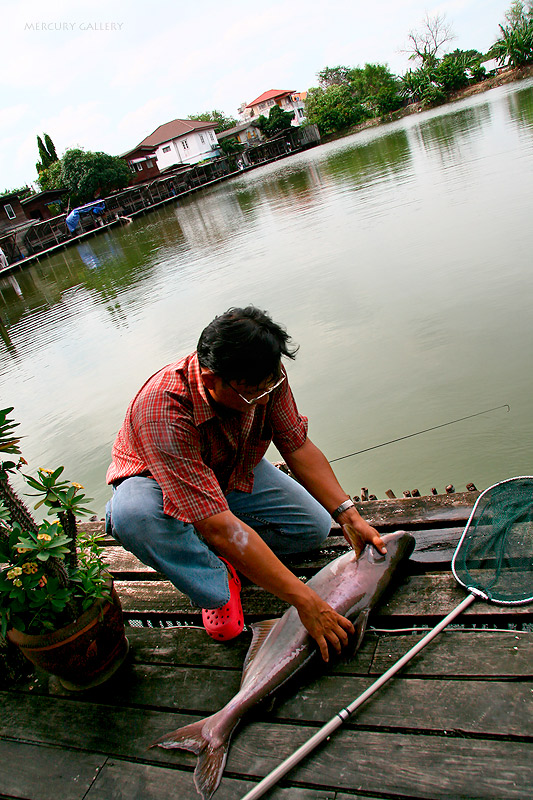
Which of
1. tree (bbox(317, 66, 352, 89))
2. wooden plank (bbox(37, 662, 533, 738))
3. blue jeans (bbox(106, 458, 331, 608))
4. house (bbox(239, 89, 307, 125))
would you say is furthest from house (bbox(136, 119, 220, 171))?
wooden plank (bbox(37, 662, 533, 738))

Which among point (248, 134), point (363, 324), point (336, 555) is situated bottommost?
point (363, 324)

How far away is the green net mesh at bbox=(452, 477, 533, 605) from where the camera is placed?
208 centimetres

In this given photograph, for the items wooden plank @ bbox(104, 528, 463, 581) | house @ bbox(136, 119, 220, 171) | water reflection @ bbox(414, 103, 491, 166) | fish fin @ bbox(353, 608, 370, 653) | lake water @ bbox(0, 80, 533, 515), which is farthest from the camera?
house @ bbox(136, 119, 220, 171)

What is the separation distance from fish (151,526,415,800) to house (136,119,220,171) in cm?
7133

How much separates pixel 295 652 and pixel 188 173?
57.7 metres

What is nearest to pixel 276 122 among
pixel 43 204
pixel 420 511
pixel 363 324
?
pixel 43 204

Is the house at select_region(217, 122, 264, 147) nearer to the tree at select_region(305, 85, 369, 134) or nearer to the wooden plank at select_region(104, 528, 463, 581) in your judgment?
the tree at select_region(305, 85, 369, 134)

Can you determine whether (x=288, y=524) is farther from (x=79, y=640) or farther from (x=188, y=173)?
(x=188, y=173)

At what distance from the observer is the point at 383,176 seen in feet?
64.4

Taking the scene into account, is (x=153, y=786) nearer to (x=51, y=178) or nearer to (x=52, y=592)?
(x=52, y=592)

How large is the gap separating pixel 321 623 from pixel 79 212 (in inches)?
1835

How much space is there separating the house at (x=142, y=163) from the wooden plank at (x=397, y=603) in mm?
64012

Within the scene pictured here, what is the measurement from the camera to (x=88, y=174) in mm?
49438

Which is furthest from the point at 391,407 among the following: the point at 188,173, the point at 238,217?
the point at 188,173
